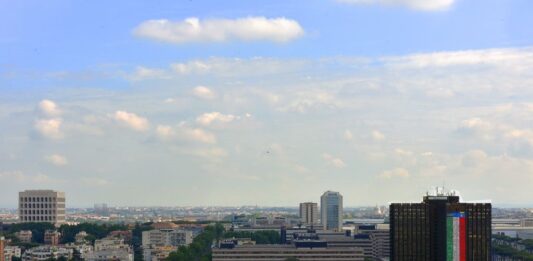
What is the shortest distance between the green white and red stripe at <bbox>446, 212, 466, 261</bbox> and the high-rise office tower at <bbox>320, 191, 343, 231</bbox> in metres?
124

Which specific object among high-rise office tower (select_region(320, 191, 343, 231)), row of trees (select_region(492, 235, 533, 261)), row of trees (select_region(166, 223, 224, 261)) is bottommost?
row of trees (select_region(492, 235, 533, 261))

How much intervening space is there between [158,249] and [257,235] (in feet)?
61.2

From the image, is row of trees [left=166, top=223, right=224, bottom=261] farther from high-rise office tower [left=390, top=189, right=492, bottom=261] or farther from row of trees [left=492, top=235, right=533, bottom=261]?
high-rise office tower [left=390, top=189, right=492, bottom=261]

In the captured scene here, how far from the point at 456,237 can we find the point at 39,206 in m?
112

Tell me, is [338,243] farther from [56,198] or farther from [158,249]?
[56,198]

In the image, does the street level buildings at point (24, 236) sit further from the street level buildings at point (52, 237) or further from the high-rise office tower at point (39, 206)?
the high-rise office tower at point (39, 206)

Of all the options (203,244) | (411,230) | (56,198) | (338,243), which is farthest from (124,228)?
(411,230)

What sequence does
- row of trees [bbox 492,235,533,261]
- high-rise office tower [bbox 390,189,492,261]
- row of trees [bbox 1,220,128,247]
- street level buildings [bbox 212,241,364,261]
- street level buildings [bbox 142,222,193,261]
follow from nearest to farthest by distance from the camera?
high-rise office tower [bbox 390,189,492,261] → street level buildings [bbox 212,241,364,261] → row of trees [bbox 492,235,533,261] → row of trees [bbox 1,220,128,247] → street level buildings [bbox 142,222,193,261]

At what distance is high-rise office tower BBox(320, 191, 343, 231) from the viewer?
18275 centimetres

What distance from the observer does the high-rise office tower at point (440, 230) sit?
5653 centimetres

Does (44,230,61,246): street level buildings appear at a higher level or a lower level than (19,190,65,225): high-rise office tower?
lower

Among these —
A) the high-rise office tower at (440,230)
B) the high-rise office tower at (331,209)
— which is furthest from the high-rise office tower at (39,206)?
the high-rise office tower at (440,230)

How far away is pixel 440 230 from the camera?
58.1 m

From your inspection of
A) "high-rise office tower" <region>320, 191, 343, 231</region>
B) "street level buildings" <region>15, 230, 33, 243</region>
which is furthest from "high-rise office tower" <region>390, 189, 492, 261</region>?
"high-rise office tower" <region>320, 191, 343, 231</region>
